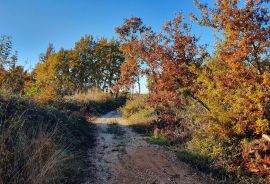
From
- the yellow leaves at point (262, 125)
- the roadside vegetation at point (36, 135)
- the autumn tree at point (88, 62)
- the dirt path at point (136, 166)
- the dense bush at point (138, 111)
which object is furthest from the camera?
the autumn tree at point (88, 62)

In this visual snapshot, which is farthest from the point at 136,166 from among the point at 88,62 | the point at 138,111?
the point at 88,62

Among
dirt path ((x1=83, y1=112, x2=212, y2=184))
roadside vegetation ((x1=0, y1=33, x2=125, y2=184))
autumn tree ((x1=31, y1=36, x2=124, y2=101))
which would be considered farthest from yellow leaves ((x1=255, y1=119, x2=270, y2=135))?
autumn tree ((x1=31, y1=36, x2=124, y2=101))

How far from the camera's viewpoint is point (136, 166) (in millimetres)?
8570

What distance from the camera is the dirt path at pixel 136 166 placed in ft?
24.9

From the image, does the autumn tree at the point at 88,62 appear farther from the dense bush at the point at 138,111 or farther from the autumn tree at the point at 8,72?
the autumn tree at the point at 8,72

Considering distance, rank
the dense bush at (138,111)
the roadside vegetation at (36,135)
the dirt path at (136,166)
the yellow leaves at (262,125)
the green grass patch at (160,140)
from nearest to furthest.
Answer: the roadside vegetation at (36,135)
the dirt path at (136,166)
the yellow leaves at (262,125)
the green grass patch at (160,140)
the dense bush at (138,111)

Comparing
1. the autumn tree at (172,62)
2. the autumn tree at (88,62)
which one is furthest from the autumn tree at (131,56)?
the autumn tree at (88,62)

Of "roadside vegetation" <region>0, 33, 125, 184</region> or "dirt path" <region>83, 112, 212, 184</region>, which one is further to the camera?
"dirt path" <region>83, 112, 212, 184</region>

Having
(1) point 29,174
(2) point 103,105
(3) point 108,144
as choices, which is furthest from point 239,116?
(2) point 103,105

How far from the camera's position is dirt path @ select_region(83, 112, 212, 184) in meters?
7.60

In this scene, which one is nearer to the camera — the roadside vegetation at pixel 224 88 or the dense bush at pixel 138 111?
the roadside vegetation at pixel 224 88

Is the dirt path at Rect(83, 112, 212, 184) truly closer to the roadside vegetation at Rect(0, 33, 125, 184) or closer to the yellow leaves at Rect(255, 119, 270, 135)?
the roadside vegetation at Rect(0, 33, 125, 184)

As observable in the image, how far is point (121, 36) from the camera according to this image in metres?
19.7

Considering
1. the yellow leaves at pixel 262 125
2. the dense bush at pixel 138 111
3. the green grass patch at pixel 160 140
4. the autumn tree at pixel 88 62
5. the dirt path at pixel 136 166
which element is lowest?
the dirt path at pixel 136 166
